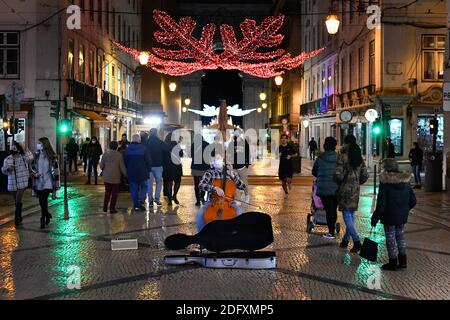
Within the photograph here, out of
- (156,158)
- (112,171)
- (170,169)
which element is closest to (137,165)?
(112,171)

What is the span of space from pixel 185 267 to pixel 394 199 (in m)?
3.06

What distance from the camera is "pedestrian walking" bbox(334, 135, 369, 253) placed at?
10.2m

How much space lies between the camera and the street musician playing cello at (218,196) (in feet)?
30.6

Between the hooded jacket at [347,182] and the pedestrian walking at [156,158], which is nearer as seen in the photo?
the hooded jacket at [347,182]

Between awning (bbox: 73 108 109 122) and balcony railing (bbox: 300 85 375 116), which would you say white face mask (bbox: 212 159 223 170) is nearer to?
awning (bbox: 73 108 109 122)

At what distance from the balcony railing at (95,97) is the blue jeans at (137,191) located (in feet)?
54.3

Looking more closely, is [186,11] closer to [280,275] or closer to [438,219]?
[438,219]

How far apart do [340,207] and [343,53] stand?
108 feet

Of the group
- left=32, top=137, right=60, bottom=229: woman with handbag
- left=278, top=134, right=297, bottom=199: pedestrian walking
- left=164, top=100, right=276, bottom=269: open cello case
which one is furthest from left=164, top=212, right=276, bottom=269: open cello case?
left=278, top=134, right=297, bottom=199: pedestrian walking

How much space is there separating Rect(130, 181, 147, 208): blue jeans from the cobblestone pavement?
40.8 inches

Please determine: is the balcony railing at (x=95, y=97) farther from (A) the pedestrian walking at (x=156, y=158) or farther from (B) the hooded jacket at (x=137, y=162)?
(B) the hooded jacket at (x=137, y=162)

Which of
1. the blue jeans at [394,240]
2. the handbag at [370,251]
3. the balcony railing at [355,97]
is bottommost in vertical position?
the handbag at [370,251]

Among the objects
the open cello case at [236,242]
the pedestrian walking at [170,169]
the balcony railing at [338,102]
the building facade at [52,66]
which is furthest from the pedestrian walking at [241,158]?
the balcony railing at [338,102]
